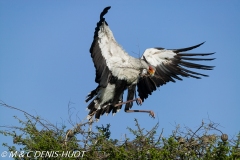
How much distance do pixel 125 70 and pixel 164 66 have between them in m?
1.08

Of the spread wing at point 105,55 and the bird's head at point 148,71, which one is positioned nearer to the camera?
the spread wing at point 105,55

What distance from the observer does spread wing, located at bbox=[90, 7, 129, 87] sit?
884 cm

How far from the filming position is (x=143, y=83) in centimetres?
1000

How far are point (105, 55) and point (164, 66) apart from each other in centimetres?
147

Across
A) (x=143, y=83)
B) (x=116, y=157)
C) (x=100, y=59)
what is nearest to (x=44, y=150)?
(x=116, y=157)

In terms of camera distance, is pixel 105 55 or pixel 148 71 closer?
pixel 105 55

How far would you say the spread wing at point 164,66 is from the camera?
9898 mm

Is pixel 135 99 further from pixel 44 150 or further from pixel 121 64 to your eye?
pixel 44 150

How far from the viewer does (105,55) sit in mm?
9133

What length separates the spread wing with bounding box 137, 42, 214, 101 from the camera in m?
9.90

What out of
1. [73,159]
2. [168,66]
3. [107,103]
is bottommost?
[73,159]

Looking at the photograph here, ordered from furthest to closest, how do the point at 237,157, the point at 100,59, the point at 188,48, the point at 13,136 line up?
the point at 188,48, the point at 100,59, the point at 13,136, the point at 237,157

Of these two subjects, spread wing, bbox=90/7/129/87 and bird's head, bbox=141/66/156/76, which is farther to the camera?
bird's head, bbox=141/66/156/76

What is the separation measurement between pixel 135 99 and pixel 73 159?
10.8 feet
